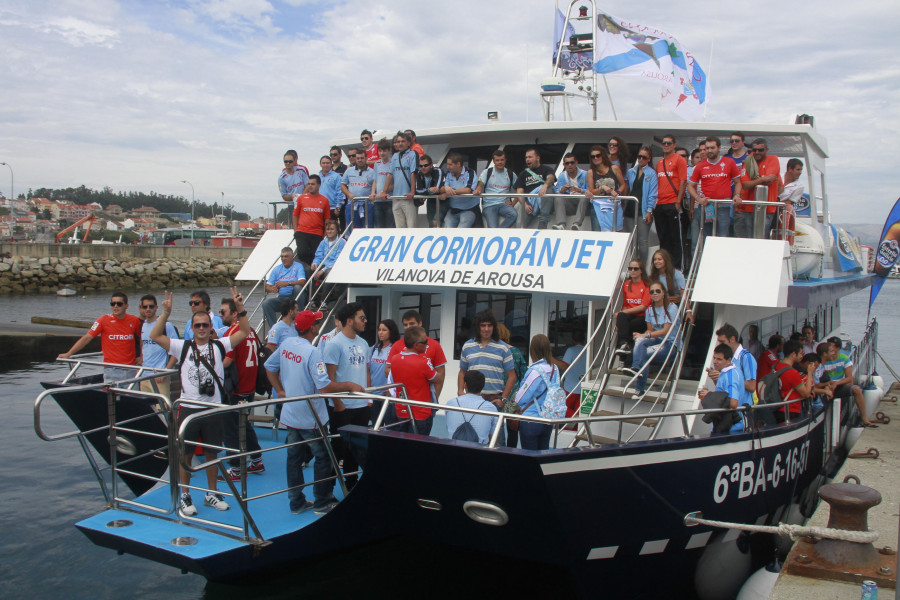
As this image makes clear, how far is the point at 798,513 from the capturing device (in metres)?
8.13

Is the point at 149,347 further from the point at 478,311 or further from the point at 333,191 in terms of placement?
the point at 333,191

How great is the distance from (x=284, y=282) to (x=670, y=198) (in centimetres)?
485

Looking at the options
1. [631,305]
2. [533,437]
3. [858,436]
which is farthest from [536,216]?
[858,436]

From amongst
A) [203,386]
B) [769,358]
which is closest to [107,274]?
[203,386]

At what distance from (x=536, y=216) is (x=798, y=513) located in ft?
14.6

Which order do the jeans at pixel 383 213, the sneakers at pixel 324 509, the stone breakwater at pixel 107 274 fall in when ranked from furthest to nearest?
the stone breakwater at pixel 107 274 → the jeans at pixel 383 213 → the sneakers at pixel 324 509

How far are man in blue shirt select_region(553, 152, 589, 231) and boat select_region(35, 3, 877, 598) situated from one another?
0.84 m

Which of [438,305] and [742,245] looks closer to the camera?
[742,245]

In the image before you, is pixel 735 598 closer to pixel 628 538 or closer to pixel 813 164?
pixel 628 538

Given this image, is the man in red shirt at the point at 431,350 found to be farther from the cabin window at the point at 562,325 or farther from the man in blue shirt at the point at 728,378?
the man in blue shirt at the point at 728,378

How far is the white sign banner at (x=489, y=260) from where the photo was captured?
7.50 metres

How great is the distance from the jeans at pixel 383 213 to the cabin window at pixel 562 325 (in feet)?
8.53

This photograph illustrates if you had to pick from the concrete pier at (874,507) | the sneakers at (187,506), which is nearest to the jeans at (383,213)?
the sneakers at (187,506)

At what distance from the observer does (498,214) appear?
29.1 ft
